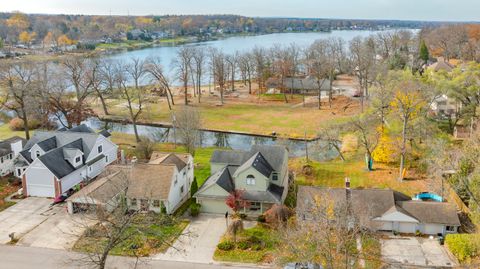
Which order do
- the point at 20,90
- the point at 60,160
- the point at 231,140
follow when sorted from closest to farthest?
the point at 60,160, the point at 20,90, the point at 231,140

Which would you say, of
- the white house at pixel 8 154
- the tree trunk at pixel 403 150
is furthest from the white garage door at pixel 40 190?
the tree trunk at pixel 403 150

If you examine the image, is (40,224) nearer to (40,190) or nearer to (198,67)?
(40,190)

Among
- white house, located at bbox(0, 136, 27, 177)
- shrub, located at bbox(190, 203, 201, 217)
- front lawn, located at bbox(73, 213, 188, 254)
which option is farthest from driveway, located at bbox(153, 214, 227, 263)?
white house, located at bbox(0, 136, 27, 177)

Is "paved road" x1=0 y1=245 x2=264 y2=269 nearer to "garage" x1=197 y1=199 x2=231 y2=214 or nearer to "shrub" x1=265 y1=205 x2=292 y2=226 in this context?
"shrub" x1=265 y1=205 x2=292 y2=226

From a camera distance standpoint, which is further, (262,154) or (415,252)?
(262,154)

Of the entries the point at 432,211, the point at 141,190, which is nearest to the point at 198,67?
the point at 141,190

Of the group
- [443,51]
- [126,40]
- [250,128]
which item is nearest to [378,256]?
[250,128]

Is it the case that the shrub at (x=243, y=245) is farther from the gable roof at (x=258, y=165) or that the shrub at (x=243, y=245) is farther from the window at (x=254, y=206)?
the gable roof at (x=258, y=165)
